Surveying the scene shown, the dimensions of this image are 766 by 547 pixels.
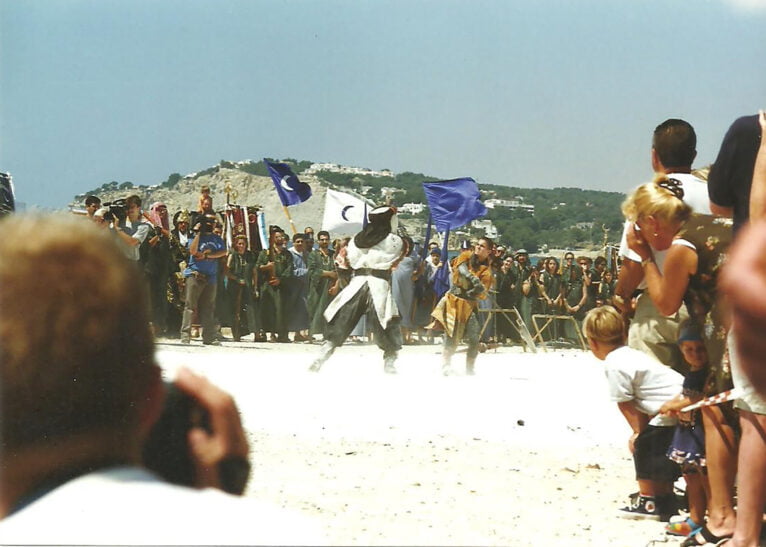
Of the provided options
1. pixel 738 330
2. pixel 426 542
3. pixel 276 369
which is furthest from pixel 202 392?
pixel 276 369

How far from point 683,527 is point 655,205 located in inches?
43.6

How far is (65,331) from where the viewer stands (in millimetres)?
1068

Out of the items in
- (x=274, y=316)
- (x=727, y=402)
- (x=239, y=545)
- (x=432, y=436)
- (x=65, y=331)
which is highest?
(x=65, y=331)

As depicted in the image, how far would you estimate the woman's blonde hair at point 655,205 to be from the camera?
3725mm

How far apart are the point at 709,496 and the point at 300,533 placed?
3.01m

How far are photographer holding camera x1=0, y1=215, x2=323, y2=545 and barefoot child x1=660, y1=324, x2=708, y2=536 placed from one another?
2.90m

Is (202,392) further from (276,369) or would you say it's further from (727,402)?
(276,369)

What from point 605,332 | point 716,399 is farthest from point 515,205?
point 716,399

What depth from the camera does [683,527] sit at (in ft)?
12.7

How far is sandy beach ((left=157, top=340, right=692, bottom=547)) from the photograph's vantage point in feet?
12.5

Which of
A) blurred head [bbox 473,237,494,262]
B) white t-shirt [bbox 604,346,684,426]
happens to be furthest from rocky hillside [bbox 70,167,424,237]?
white t-shirt [bbox 604,346,684,426]

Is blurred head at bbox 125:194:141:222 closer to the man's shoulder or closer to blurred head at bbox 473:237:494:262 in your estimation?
the man's shoulder

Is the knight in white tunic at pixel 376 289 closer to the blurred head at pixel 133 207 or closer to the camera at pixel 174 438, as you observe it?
the blurred head at pixel 133 207

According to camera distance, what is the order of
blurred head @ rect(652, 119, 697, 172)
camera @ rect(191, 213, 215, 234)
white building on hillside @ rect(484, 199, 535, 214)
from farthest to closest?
camera @ rect(191, 213, 215, 234), white building on hillside @ rect(484, 199, 535, 214), blurred head @ rect(652, 119, 697, 172)
